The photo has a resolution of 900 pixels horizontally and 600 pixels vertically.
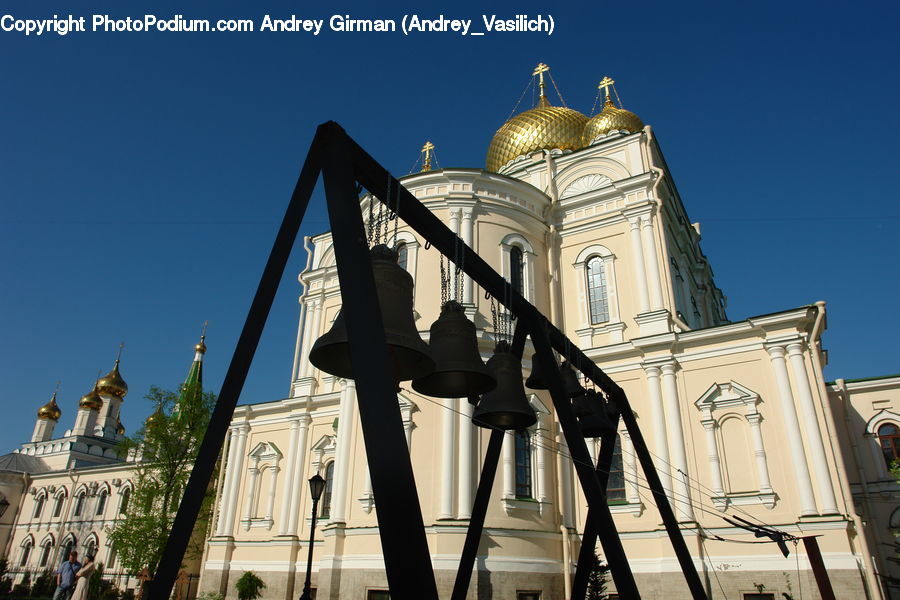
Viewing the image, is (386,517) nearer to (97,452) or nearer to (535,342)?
(535,342)

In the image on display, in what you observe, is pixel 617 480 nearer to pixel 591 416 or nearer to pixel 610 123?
pixel 591 416

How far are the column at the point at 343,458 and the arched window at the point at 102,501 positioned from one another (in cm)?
3160

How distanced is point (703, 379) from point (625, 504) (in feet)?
11.8

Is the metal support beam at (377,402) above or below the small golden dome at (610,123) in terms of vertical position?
below

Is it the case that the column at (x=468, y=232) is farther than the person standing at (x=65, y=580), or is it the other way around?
the column at (x=468, y=232)

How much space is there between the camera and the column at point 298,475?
18688mm

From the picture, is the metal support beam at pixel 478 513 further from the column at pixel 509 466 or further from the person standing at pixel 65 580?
the column at pixel 509 466

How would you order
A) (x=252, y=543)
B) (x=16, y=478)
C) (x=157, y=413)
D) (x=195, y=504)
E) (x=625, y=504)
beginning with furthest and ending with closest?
(x=16, y=478), (x=157, y=413), (x=252, y=543), (x=625, y=504), (x=195, y=504)

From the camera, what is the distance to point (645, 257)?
673 inches

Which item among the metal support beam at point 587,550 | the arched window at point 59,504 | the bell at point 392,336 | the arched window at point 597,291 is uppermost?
the arched window at point 597,291

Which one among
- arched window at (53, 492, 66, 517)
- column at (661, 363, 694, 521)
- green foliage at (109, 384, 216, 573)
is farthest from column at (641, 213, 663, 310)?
arched window at (53, 492, 66, 517)

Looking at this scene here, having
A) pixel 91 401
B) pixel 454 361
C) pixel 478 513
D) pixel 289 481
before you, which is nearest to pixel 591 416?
pixel 478 513

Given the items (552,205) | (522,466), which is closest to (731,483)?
(522,466)

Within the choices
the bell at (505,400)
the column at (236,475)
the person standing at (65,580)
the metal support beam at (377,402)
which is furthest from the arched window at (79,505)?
the metal support beam at (377,402)
